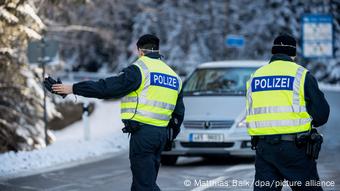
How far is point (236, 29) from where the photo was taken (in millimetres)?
51500

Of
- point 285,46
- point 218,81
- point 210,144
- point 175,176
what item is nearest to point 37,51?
point 218,81

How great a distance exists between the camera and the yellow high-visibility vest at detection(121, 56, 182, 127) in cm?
698

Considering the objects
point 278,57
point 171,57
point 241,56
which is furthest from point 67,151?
point 241,56

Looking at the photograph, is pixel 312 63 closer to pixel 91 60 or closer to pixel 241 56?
pixel 241 56

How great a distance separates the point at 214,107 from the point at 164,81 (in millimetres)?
5968

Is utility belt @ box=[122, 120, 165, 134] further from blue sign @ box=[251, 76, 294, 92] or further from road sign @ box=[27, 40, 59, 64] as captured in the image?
road sign @ box=[27, 40, 59, 64]

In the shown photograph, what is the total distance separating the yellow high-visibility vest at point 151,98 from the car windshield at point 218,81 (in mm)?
6547

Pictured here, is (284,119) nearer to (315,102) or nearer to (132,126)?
(315,102)

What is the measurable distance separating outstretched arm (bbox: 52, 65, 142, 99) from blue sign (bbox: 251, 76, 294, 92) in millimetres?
1080

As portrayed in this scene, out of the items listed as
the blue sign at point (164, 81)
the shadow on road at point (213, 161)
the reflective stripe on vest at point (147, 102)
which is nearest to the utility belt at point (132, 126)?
the reflective stripe on vest at point (147, 102)

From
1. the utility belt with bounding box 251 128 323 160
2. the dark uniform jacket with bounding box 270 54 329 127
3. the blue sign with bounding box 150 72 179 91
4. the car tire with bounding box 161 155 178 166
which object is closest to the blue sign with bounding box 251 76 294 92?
the dark uniform jacket with bounding box 270 54 329 127

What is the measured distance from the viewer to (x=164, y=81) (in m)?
7.12

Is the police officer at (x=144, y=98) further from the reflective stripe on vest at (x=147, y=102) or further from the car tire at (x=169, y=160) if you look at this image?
the car tire at (x=169, y=160)

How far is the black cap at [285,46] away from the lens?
259 inches
